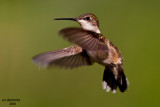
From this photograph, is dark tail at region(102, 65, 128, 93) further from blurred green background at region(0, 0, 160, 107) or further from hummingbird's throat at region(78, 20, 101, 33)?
blurred green background at region(0, 0, 160, 107)

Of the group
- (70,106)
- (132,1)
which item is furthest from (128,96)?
(132,1)

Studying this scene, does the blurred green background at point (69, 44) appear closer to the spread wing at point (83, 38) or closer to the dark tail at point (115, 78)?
Answer: the dark tail at point (115, 78)

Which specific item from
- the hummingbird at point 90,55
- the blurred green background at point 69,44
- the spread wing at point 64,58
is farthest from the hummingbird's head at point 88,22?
the blurred green background at point 69,44

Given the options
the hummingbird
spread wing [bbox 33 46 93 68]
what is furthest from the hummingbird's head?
spread wing [bbox 33 46 93 68]

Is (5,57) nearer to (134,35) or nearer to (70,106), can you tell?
(70,106)

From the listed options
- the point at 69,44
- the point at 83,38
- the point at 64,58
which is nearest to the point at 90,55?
the point at 64,58

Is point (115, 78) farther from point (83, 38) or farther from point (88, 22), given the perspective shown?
point (83, 38)
